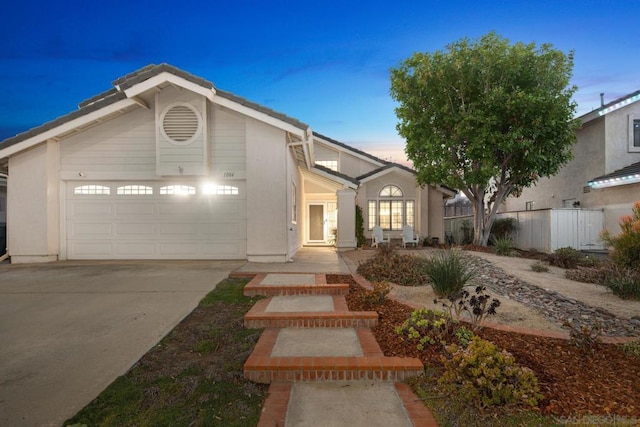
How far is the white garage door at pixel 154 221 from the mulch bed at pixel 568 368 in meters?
6.80

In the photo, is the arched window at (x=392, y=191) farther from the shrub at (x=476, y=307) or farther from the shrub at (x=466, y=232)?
the shrub at (x=476, y=307)

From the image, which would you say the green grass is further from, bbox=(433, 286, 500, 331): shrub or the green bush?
bbox=(433, 286, 500, 331): shrub

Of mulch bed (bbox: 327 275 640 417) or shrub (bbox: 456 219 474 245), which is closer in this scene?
mulch bed (bbox: 327 275 640 417)

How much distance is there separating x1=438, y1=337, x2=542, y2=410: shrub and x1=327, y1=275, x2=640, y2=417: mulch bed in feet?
0.62

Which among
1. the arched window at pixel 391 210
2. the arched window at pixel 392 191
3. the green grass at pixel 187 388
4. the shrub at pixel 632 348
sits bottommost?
the green grass at pixel 187 388

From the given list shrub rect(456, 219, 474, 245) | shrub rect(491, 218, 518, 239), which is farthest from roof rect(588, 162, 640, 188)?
shrub rect(456, 219, 474, 245)

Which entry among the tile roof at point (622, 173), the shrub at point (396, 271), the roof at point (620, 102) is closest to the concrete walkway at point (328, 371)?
the shrub at point (396, 271)

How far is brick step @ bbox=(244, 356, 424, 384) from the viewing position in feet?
11.3

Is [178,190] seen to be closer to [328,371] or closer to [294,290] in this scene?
[294,290]

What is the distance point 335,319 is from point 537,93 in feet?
41.3

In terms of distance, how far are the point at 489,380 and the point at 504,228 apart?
50.1 ft

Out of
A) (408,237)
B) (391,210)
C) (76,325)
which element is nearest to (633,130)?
(408,237)

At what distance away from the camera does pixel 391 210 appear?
1791 cm

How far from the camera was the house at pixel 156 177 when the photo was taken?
33.0ft
